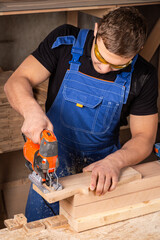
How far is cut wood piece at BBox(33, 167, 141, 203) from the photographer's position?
1614 millimetres

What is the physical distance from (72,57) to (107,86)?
11.5 inches

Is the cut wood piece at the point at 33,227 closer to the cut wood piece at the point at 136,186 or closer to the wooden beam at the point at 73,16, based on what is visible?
the cut wood piece at the point at 136,186

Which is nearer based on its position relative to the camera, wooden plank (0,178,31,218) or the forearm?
the forearm

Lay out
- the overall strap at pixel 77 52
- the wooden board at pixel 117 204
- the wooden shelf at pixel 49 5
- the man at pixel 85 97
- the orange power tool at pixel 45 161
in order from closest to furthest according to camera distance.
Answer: the orange power tool at pixel 45 161 < the wooden board at pixel 117 204 < the man at pixel 85 97 < the overall strap at pixel 77 52 < the wooden shelf at pixel 49 5

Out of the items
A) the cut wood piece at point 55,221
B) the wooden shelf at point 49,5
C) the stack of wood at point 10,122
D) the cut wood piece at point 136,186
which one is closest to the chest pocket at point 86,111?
the cut wood piece at point 136,186

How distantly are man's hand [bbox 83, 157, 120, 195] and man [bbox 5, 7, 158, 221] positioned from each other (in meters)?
0.14

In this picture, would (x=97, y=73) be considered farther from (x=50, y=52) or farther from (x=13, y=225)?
(x=13, y=225)

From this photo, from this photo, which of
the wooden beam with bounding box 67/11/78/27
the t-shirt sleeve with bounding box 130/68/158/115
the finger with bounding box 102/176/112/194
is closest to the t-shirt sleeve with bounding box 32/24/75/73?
the t-shirt sleeve with bounding box 130/68/158/115

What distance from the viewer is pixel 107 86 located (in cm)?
217

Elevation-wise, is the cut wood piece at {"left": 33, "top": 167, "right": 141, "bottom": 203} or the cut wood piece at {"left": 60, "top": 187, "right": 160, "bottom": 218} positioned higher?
the cut wood piece at {"left": 33, "top": 167, "right": 141, "bottom": 203}

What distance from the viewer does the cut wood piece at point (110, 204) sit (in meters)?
1.69

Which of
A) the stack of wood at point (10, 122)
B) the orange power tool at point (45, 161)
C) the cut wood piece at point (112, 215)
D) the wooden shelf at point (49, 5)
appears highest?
the wooden shelf at point (49, 5)

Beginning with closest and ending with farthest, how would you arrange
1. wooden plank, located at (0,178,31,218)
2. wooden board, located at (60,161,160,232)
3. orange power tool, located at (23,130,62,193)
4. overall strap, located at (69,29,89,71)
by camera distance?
orange power tool, located at (23,130,62,193)
wooden board, located at (60,161,160,232)
overall strap, located at (69,29,89,71)
wooden plank, located at (0,178,31,218)

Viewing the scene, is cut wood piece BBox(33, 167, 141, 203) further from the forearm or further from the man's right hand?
the forearm
